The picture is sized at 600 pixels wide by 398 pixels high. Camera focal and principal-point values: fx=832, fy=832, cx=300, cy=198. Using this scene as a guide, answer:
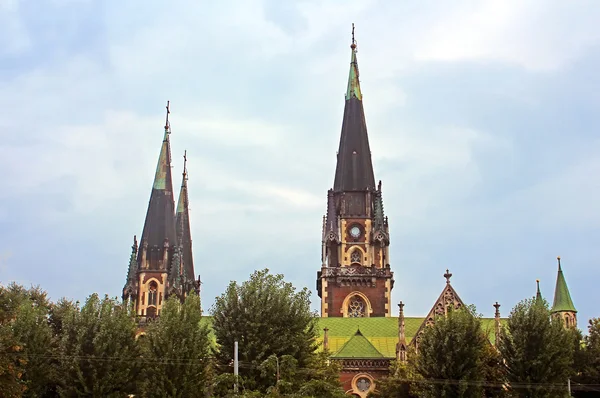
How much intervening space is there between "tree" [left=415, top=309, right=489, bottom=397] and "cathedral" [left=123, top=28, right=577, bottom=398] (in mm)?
17020

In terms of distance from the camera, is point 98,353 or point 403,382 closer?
point 98,353

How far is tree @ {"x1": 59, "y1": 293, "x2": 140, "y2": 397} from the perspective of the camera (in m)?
56.6

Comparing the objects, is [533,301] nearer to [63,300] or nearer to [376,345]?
[376,345]

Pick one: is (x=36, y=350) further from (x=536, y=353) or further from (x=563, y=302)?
(x=563, y=302)

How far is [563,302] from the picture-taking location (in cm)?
9662

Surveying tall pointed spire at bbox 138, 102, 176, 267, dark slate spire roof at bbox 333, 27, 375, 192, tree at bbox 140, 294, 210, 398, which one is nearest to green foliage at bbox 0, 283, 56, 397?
tree at bbox 140, 294, 210, 398

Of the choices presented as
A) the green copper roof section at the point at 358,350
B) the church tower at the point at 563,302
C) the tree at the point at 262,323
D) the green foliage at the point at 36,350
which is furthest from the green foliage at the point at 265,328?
the church tower at the point at 563,302

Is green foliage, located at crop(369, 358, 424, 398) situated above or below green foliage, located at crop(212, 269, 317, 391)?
below

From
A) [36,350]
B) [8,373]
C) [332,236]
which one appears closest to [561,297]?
[332,236]

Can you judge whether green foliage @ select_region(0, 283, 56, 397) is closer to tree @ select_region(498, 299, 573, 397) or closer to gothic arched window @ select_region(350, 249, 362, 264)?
tree @ select_region(498, 299, 573, 397)

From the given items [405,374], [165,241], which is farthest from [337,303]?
[405,374]

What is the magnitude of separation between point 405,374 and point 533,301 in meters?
11.4

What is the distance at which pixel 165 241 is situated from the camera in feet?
295

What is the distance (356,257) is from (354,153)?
42.5ft
